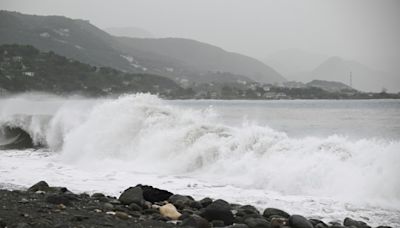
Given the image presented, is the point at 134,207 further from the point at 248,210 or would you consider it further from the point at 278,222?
the point at 278,222

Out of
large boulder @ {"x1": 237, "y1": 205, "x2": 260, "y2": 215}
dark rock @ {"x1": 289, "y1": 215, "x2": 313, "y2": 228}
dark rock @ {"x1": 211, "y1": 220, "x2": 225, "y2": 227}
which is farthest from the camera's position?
large boulder @ {"x1": 237, "y1": 205, "x2": 260, "y2": 215}

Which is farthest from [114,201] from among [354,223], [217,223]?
[354,223]

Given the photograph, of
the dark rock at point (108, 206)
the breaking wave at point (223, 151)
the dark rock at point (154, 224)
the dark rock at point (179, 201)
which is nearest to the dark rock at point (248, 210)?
the dark rock at point (179, 201)

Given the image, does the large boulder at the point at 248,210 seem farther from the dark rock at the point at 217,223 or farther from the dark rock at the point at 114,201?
the dark rock at the point at 114,201

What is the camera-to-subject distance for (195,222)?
803 centimetres

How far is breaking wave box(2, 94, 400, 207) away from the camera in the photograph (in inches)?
451

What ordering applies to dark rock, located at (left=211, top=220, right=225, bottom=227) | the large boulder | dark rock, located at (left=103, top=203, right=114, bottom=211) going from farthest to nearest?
dark rock, located at (left=103, top=203, right=114, bottom=211), the large boulder, dark rock, located at (left=211, top=220, right=225, bottom=227)

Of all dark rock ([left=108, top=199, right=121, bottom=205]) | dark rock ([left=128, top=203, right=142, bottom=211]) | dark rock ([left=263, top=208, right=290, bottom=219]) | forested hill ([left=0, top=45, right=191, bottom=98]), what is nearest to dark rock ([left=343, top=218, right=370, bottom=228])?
dark rock ([left=263, top=208, right=290, bottom=219])

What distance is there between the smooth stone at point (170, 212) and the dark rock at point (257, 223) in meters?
1.43

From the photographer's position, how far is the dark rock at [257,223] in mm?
7914

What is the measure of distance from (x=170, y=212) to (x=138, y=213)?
2.08 ft

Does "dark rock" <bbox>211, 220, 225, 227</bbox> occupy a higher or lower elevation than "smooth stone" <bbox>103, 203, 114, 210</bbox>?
lower

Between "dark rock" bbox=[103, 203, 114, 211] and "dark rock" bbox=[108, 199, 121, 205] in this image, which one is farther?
"dark rock" bbox=[108, 199, 121, 205]

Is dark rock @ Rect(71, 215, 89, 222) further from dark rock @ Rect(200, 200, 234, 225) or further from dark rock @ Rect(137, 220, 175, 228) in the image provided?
dark rock @ Rect(200, 200, 234, 225)
